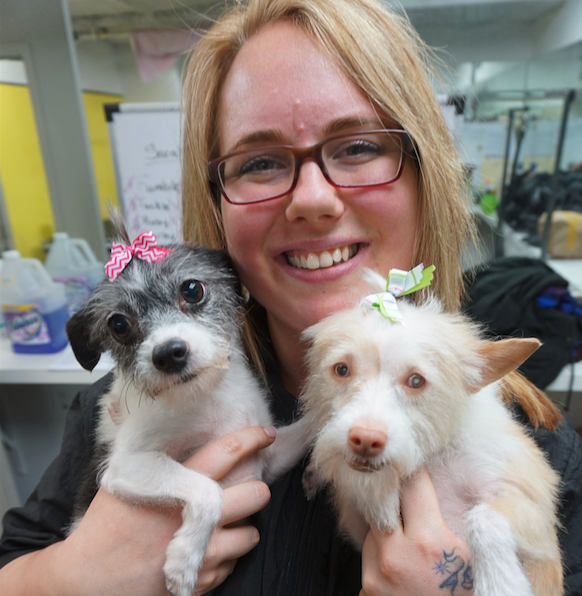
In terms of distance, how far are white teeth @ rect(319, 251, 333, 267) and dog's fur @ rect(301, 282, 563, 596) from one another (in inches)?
5.5

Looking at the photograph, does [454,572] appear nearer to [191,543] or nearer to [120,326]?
[191,543]

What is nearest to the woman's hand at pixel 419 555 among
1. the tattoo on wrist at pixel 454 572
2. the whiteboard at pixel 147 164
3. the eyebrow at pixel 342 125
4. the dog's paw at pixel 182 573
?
the tattoo on wrist at pixel 454 572

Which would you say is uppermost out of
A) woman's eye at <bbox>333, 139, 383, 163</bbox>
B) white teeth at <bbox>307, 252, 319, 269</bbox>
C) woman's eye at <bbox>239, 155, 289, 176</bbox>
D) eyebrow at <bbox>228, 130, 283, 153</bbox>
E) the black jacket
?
eyebrow at <bbox>228, 130, 283, 153</bbox>

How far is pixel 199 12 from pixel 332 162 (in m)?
2.66

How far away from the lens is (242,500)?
96 cm

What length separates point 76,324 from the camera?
116 cm

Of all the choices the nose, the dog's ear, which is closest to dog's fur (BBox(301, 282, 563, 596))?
the nose

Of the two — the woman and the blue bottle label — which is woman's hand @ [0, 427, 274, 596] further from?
the blue bottle label

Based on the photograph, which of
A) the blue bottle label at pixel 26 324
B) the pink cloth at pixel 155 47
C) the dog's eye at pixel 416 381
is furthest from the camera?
the pink cloth at pixel 155 47

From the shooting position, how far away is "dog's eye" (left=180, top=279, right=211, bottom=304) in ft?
3.61

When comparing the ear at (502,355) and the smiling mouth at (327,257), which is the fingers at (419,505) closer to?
the ear at (502,355)

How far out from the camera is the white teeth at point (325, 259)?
1006 mm

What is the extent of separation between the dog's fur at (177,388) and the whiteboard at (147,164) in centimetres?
164

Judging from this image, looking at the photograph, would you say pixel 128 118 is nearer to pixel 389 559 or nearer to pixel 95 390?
pixel 95 390
